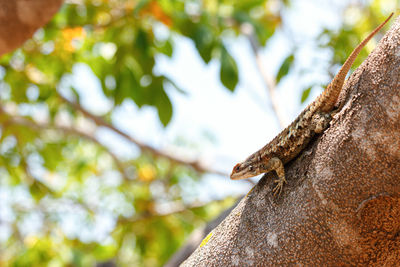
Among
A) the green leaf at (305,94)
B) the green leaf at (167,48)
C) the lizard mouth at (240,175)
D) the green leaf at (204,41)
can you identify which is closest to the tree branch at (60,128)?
the green leaf at (167,48)

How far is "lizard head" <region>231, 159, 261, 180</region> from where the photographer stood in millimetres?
2667

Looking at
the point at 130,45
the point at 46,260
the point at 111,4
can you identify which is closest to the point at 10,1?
the point at 130,45

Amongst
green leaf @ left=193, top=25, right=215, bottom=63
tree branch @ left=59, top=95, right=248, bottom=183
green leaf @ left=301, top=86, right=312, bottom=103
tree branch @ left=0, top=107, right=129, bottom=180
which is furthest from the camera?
tree branch @ left=59, top=95, right=248, bottom=183

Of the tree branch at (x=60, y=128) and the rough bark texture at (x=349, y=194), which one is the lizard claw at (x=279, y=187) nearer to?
the rough bark texture at (x=349, y=194)

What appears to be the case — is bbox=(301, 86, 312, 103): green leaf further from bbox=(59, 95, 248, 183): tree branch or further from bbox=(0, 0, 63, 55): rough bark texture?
bbox=(59, 95, 248, 183): tree branch

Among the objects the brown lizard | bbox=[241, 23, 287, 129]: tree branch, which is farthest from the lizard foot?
bbox=[241, 23, 287, 129]: tree branch

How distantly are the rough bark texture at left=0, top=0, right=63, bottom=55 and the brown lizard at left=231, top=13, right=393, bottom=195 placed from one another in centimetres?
179

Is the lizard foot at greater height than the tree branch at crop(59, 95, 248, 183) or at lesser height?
greater

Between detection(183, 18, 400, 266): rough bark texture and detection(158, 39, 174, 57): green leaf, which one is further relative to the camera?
detection(158, 39, 174, 57): green leaf

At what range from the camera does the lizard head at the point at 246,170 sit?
2.67 metres

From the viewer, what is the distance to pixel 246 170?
280cm

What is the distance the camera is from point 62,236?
6.09 m

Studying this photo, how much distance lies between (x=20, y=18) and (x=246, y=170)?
1854mm

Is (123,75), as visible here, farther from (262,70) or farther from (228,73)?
(262,70)
